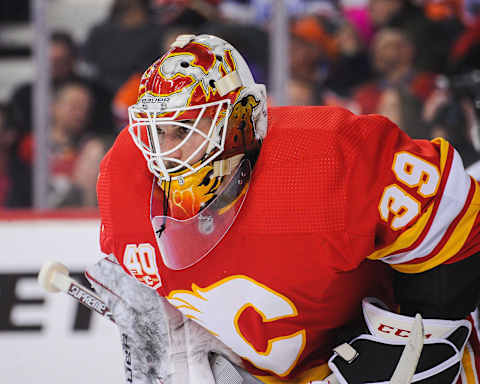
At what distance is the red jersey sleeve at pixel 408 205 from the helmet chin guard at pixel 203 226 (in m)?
0.22

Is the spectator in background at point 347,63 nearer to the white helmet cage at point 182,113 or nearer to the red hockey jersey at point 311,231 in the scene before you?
the red hockey jersey at point 311,231

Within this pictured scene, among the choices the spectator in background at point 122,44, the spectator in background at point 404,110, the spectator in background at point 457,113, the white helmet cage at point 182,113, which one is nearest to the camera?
the white helmet cage at point 182,113

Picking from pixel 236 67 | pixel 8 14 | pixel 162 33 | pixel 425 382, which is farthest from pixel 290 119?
pixel 8 14

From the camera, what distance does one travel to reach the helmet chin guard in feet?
4.91

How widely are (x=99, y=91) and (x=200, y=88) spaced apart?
7.68ft

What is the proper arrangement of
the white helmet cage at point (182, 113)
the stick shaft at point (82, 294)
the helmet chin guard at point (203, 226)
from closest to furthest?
1. the white helmet cage at point (182, 113)
2. the helmet chin guard at point (203, 226)
3. the stick shaft at point (82, 294)

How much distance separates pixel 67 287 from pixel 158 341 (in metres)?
0.28

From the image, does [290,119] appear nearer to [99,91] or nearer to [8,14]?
[99,91]

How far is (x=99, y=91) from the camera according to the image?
3650 mm

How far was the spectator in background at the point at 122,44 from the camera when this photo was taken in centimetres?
357

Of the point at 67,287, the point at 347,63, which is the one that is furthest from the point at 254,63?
the point at 67,287

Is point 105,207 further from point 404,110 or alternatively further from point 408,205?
point 404,110

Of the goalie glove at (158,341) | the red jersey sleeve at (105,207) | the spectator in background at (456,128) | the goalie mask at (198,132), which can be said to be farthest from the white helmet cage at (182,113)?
the spectator in background at (456,128)

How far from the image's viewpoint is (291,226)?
4.76 feet
